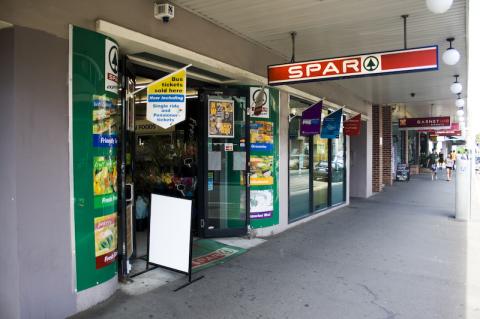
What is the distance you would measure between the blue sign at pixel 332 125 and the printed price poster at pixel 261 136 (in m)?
2.01

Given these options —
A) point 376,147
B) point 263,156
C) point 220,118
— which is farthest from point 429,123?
point 220,118

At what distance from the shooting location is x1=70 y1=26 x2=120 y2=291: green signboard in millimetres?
3716

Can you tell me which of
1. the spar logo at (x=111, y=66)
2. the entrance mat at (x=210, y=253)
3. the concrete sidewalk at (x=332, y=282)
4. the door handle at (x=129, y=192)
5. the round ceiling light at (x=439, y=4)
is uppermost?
the round ceiling light at (x=439, y=4)

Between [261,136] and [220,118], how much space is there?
0.84 meters

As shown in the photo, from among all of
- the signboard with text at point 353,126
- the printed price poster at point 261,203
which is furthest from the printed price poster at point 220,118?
the signboard with text at point 353,126

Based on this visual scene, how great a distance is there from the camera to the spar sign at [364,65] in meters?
4.71

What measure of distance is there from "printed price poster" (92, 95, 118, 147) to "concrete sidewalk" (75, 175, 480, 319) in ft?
5.66

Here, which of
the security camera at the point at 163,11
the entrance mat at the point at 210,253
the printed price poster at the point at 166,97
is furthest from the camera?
the entrance mat at the point at 210,253

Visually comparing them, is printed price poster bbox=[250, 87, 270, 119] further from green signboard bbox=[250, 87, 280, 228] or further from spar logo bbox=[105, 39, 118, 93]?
spar logo bbox=[105, 39, 118, 93]

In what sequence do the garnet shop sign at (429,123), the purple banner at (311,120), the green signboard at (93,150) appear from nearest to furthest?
the green signboard at (93,150)
the purple banner at (311,120)
the garnet shop sign at (429,123)

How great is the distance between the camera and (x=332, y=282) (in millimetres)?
4766

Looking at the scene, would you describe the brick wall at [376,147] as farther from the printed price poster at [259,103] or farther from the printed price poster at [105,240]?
the printed price poster at [105,240]

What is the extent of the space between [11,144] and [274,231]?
199 inches

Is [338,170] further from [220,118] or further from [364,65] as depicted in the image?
[364,65]
